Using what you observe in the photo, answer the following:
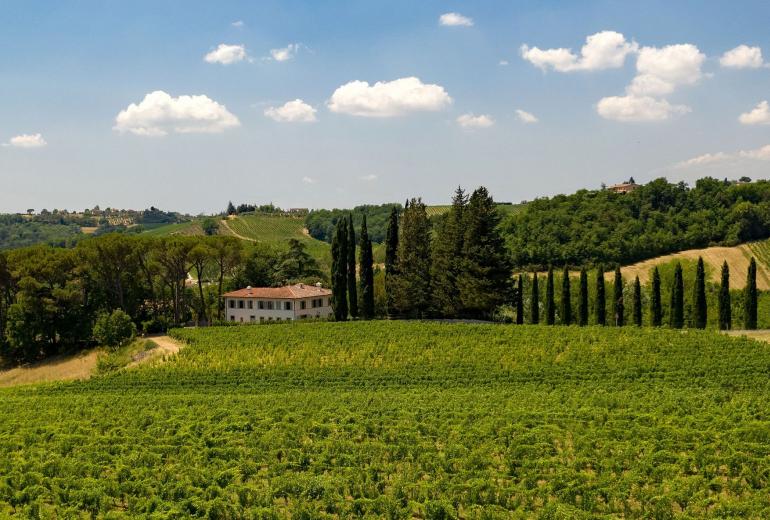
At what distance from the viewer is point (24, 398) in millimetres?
32250

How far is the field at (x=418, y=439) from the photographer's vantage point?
604 inches

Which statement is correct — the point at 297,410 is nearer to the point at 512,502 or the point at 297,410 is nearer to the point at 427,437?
the point at 427,437

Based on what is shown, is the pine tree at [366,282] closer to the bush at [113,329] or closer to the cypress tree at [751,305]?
the bush at [113,329]

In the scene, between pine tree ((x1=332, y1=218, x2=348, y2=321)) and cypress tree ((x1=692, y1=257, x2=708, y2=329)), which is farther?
pine tree ((x1=332, y1=218, x2=348, y2=321))

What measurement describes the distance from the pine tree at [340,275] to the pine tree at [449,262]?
9237 mm

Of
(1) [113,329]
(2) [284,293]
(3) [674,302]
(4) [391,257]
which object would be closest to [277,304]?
(2) [284,293]

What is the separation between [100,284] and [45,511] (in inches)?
1767

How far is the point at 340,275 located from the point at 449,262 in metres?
12.2

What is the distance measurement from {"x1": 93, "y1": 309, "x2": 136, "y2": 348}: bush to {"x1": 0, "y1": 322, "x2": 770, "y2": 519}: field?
12.4m

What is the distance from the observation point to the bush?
1890 inches

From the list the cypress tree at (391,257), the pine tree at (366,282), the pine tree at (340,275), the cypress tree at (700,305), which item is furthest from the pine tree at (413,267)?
the cypress tree at (700,305)

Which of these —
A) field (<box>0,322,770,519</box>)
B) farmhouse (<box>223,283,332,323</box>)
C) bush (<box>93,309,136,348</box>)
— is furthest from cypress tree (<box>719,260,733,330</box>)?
bush (<box>93,309,136,348</box>)

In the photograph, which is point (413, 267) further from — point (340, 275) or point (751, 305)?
point (751, 305)

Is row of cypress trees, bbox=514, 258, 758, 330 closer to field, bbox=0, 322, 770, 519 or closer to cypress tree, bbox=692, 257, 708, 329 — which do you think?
cypress tree, bbox=692, 257, 708, 329
